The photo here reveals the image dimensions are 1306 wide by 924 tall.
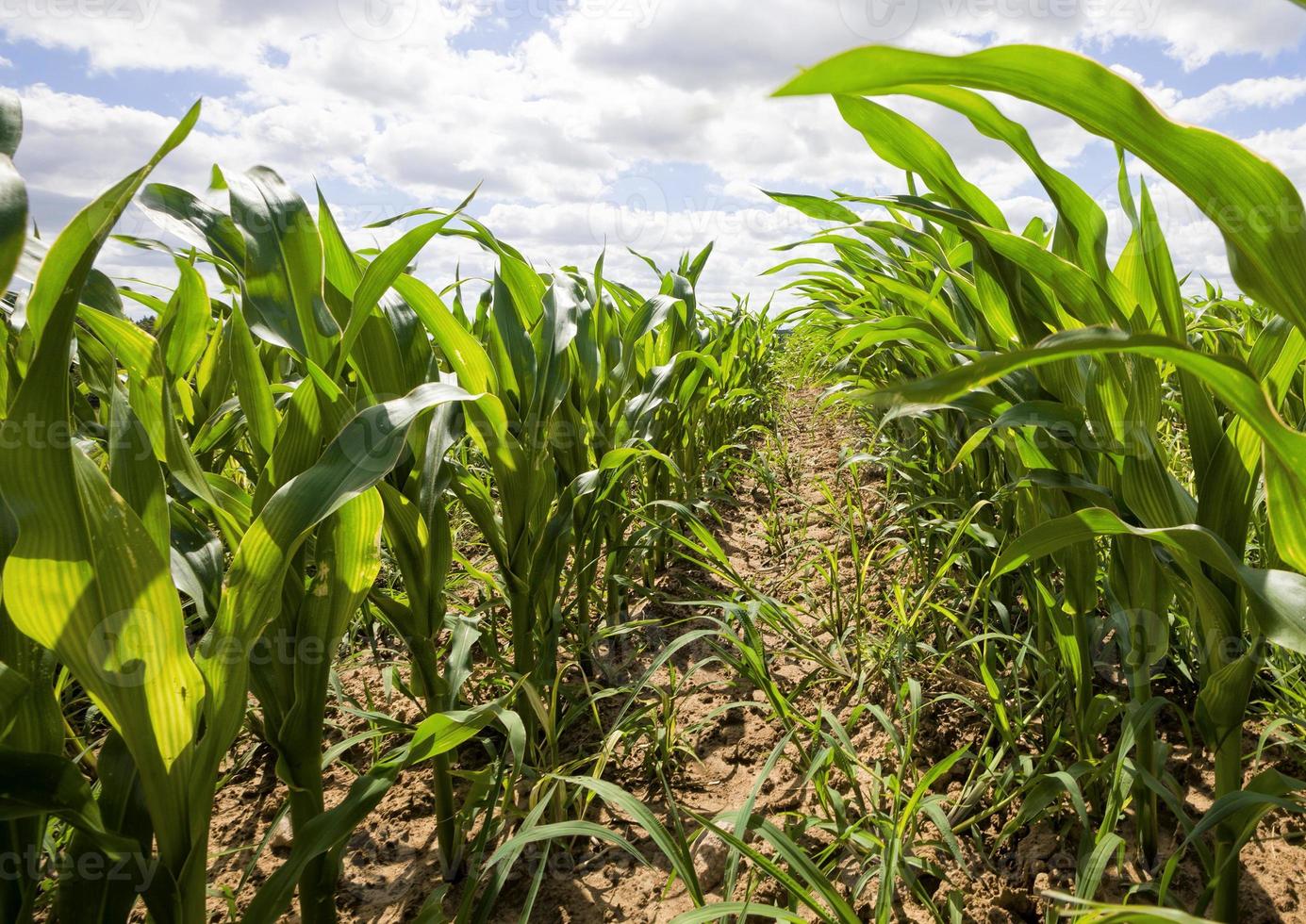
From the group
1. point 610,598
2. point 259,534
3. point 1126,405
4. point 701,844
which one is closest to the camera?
point 259,534

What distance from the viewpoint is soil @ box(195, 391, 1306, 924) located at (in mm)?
799

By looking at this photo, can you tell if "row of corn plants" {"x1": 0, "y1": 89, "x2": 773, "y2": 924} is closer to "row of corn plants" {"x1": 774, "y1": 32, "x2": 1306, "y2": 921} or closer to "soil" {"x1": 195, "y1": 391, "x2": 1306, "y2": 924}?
"soil" {"x1": 195, "y1": 391, "x2": 1306, "y2": 924}

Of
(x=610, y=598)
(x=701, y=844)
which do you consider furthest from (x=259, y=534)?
(x=610, y=598)

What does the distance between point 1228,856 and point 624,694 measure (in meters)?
0.84

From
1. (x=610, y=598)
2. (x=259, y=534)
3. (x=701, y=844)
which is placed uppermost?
(x=259, y=534)

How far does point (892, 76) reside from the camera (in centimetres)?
37

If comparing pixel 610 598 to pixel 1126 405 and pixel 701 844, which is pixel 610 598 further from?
pixel 1126 405

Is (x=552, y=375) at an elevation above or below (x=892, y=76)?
below

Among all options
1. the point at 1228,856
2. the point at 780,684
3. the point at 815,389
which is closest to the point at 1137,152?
the point at 1228,856

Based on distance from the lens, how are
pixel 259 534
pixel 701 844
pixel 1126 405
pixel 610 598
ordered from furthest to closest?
pixel 610 598 < pixel 701 844 < pixel 1126 405 < pixel 259 534

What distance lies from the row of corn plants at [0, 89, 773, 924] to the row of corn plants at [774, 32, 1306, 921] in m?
0.41

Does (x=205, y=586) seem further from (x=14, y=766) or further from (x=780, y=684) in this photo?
(x=780, y=684)

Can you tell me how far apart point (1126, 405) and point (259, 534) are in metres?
0.71

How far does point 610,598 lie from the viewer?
4.80 ft
